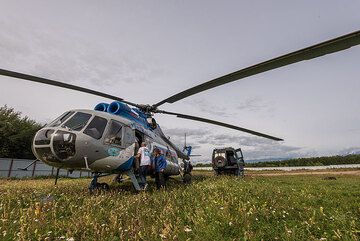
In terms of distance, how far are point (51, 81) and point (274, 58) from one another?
686 centimetres

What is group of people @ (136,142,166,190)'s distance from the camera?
1067 cm

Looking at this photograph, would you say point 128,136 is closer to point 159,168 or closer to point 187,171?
point 159,168

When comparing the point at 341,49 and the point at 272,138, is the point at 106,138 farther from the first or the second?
the point at 272,138

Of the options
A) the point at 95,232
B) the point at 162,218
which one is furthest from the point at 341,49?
the point at 95,232

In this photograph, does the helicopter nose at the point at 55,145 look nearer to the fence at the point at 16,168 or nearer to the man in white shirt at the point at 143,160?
the man in white shirt at the point at 143,160

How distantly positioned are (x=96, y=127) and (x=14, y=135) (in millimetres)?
29802

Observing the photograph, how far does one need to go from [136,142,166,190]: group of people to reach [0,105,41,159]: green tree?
26880 millimetres

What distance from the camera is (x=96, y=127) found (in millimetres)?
9039

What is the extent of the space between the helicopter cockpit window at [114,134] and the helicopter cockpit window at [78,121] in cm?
88

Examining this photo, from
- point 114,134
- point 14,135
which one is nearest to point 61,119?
point 114,134

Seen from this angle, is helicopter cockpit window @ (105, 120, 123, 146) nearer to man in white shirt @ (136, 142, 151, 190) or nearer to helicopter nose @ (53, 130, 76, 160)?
man in white shirt @ (136, 142, 151, 190)

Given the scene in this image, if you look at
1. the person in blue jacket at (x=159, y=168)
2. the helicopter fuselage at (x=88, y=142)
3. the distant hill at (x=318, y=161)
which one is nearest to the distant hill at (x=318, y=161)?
the distant hill at (x=318, y=161)

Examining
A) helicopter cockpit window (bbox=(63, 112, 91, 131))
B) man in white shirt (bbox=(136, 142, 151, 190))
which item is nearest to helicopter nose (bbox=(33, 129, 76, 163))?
helicopter cockpit window (bbox=(63, 112, 91, 131))

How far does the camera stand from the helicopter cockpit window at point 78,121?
8.54 m
